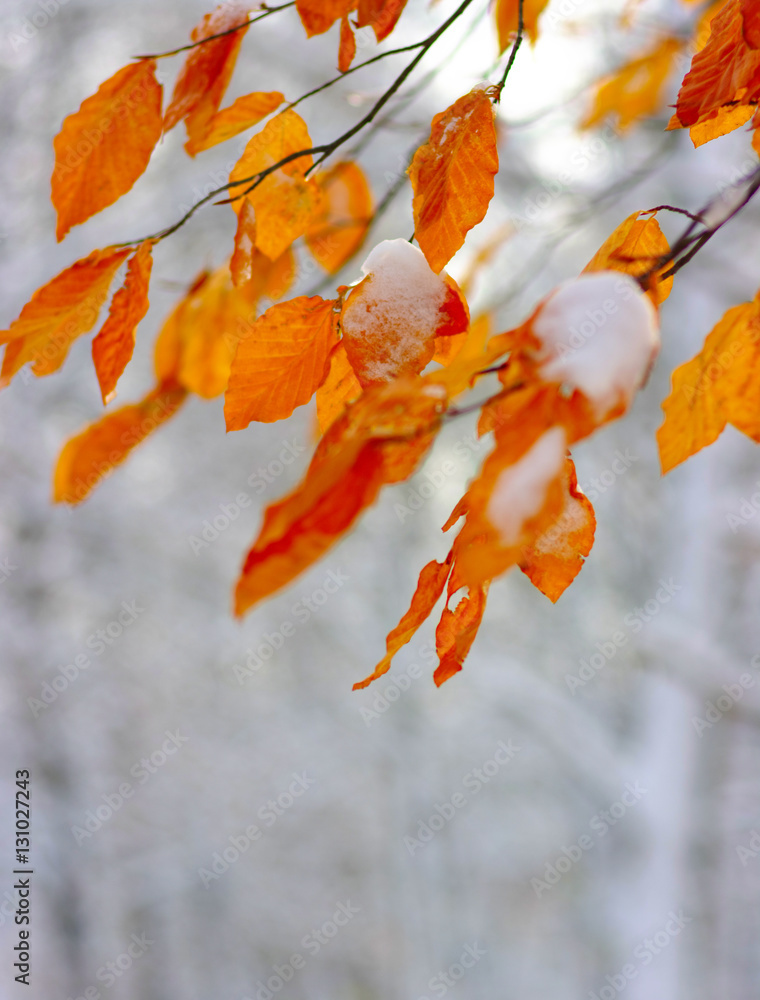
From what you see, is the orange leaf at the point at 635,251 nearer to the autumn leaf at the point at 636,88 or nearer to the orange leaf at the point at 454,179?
the orange leaf at the point at 454,179

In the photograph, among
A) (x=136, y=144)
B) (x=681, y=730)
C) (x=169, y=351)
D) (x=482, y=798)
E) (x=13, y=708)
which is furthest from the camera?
(x=482, y=798)

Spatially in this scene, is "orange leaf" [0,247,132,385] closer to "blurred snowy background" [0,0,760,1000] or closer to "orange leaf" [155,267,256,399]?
"orange leaf" [155,267,256,399]

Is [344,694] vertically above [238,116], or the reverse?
[238,116]

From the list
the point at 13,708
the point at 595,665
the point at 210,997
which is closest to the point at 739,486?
the point at 595,665

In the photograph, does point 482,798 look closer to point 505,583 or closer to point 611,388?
point 505,583

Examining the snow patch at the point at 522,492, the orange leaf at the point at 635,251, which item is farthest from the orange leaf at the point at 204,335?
the snow patch at the point at 522,492

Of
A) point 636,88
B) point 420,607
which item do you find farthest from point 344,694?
point 420,607

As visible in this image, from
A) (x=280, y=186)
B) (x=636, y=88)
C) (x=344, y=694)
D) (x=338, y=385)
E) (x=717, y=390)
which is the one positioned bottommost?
(x=344, y=694)

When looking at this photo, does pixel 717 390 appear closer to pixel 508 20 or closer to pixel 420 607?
pixel 420 607
